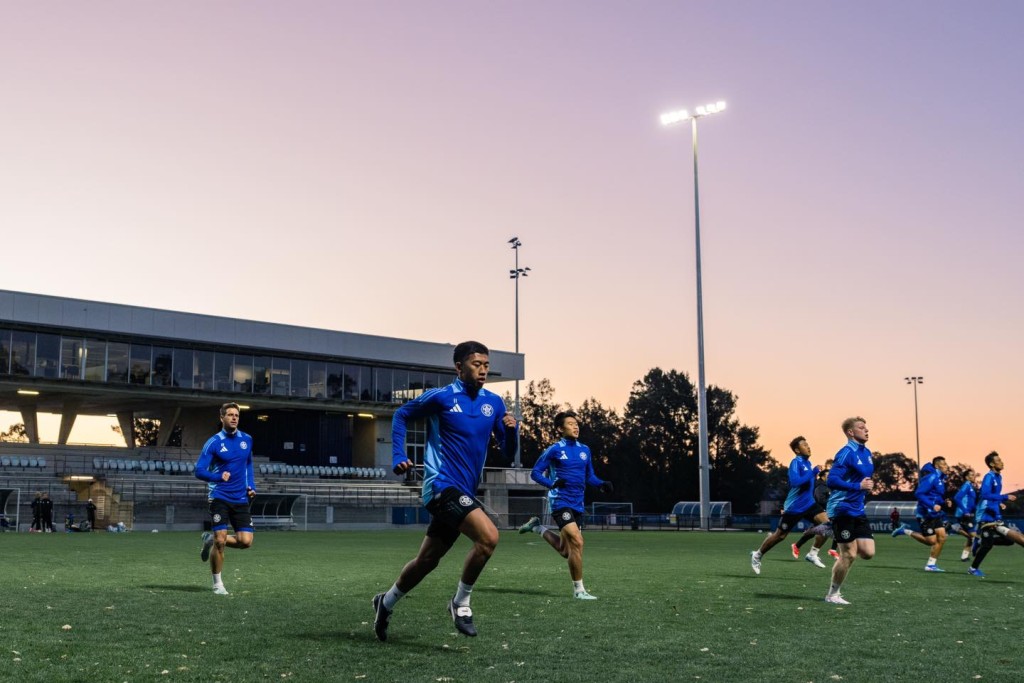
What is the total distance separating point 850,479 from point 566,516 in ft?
11.5

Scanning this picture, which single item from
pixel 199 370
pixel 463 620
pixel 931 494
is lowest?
pixel 463 620

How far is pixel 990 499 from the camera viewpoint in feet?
59.2

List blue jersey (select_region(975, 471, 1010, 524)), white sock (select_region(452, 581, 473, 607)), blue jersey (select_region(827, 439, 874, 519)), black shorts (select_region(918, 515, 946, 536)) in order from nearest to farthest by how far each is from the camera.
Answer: white sock (select_region(452, 581, 473, 607))
blue jersey (select_region(827, 439, 874, 519))
blue jersey (select_region(975, 471, 1010, 524))
black shorts (select_region(918, 515, 946, 536))

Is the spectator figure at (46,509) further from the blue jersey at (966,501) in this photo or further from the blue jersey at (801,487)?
the blue jersey at (966,501)

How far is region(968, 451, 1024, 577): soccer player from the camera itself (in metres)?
17.5

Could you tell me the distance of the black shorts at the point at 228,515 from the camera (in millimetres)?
13375

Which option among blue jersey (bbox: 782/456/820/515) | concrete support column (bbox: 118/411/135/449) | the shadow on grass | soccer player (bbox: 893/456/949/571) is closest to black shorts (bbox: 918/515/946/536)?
soccer player (bbox: 893/456/949/571)

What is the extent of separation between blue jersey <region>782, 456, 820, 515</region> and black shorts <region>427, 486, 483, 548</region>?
12.4 m

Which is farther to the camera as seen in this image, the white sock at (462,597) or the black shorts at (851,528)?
the black shorts at (851,528)

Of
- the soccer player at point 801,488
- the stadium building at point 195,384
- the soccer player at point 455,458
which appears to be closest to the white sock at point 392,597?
the soccer player at point 455,458

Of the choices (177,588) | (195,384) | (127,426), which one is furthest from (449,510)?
(127,426)

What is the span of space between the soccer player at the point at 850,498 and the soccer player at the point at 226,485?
6921 mm

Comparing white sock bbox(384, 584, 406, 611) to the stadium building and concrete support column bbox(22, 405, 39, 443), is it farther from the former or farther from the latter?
concrete support column bbox(22, 405, 39, 443)

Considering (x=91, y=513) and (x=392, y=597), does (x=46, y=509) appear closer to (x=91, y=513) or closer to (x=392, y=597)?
(x=91, y=513)
